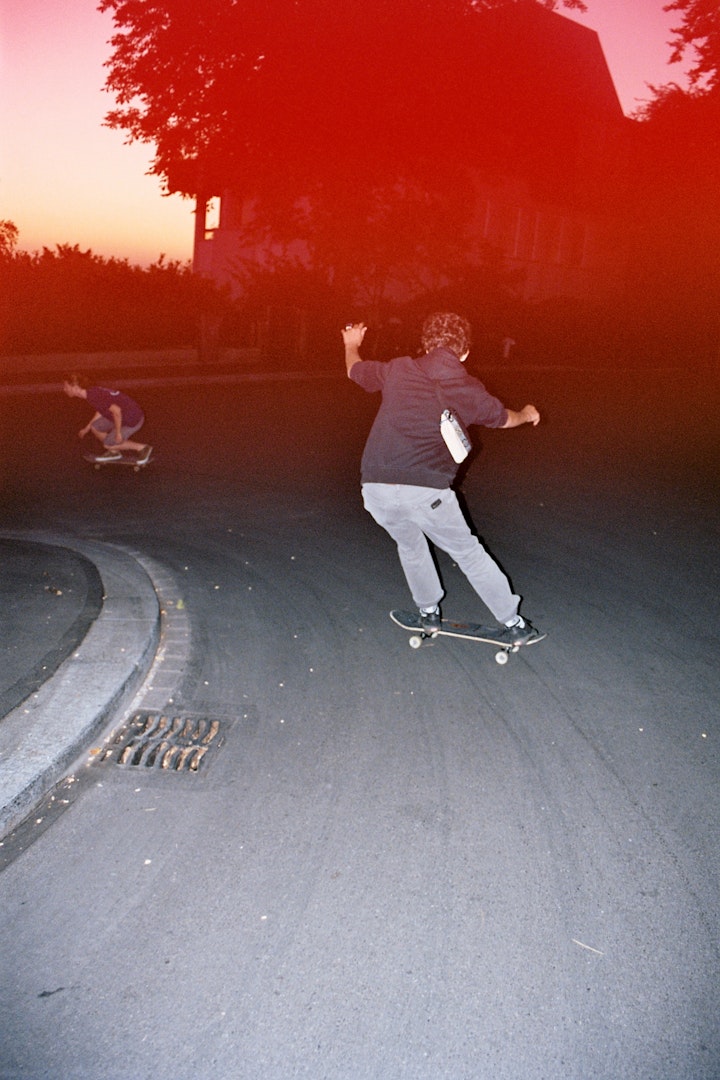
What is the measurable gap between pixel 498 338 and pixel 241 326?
35.8 feet

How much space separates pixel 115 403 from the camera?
1138 centimetres

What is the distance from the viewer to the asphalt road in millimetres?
2799

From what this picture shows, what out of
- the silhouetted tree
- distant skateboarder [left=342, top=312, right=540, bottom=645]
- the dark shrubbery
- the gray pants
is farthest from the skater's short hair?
the silhouetted tree

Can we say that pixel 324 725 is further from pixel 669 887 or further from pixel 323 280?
pixel 323 280

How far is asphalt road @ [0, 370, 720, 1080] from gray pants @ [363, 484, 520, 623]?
16.4 inches

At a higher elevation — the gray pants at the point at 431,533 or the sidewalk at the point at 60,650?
the gray pants at the point at 431,533

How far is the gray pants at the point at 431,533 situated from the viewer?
557 cm

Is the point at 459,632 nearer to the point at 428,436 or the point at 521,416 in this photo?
the point at 428,436

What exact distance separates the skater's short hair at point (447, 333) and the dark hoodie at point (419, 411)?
0.05 m

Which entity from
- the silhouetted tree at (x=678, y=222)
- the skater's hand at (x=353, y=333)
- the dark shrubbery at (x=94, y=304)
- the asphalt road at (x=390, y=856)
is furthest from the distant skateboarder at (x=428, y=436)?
the silhouetted tree at (x=678, y=222)

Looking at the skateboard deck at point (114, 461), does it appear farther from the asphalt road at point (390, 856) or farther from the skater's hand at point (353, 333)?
the skater's hand at point (353, 333)

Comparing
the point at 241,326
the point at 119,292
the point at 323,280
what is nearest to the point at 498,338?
the point at 323,280

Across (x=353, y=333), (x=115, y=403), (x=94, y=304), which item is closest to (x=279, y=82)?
(x=94, y=304)

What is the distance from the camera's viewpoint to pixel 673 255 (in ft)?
135
